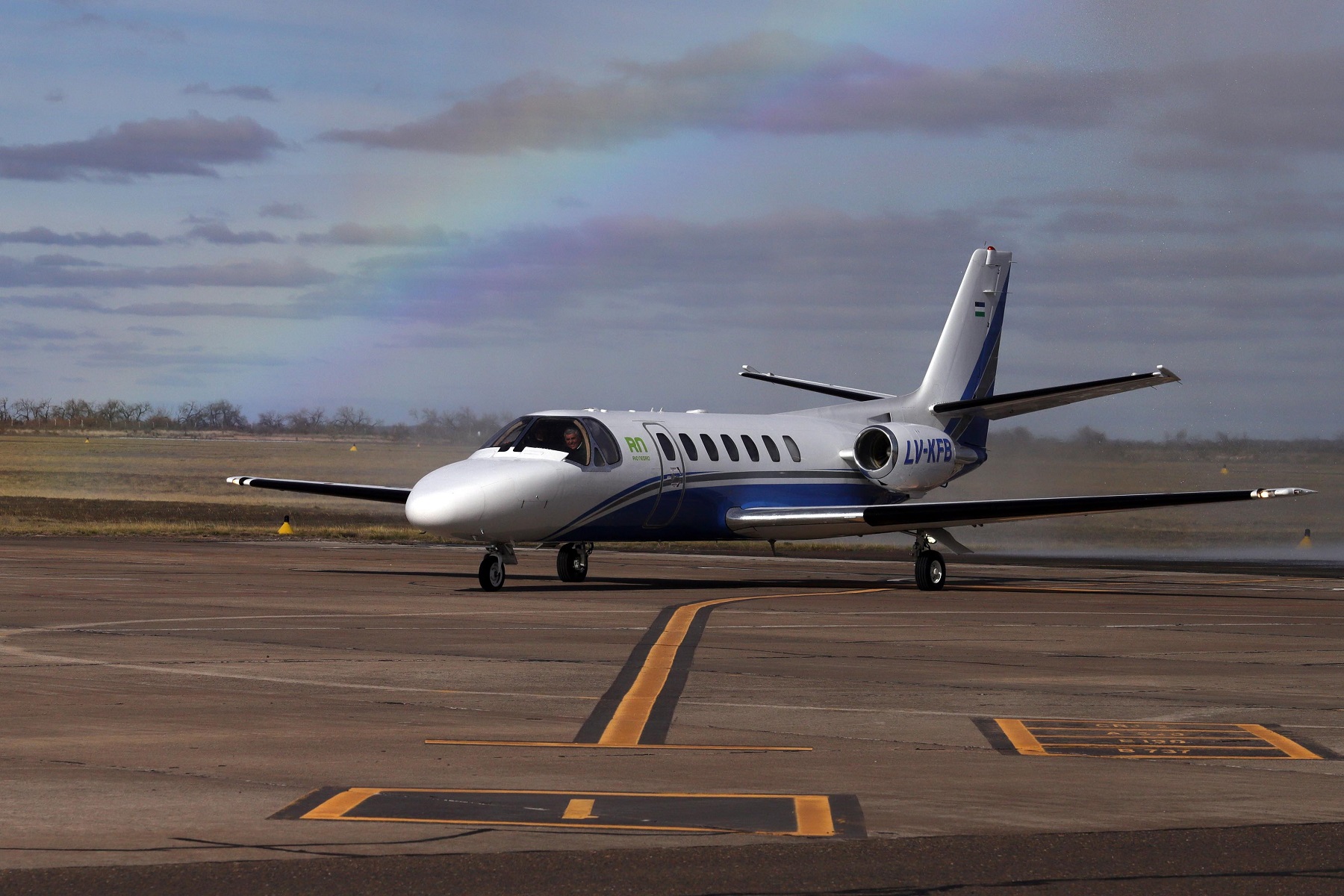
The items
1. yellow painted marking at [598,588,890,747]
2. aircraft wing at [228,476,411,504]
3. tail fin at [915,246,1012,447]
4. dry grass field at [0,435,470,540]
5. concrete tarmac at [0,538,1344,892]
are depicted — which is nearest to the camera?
concrete tarmac at [0,538,1344,892]

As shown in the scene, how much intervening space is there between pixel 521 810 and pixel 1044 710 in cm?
564

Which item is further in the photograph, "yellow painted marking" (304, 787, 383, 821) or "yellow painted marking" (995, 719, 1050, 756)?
"yellow painted marking" (995, 719, 1050, 756)

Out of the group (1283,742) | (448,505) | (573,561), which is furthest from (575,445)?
(1283,742)

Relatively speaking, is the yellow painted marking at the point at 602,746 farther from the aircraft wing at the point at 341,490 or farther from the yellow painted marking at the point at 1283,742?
the aircraft wing at the point at 341,490

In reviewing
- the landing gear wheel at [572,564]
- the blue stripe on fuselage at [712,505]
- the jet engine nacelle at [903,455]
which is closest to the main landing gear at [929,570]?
the blue stripe on fuselage at [712,505]

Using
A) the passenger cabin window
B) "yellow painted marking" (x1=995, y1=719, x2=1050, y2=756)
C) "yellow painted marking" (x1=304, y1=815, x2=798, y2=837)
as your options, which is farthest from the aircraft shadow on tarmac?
"yellow painted marking" (x1=304, y1=815, x2=798, y2=837)

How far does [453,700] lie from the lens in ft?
42.1

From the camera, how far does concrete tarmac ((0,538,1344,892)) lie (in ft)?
26.7

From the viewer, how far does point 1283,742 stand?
36.4 ft

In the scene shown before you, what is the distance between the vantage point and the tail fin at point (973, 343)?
119 feet

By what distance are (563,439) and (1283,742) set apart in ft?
56.9

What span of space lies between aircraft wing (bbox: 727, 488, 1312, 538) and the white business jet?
0.03 meters

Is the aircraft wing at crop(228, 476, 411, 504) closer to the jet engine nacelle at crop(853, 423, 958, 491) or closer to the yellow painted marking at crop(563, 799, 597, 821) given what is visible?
the jet engine nacelle at crop(853, 423, 958, 491)

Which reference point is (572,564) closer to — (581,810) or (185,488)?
(581,810)
